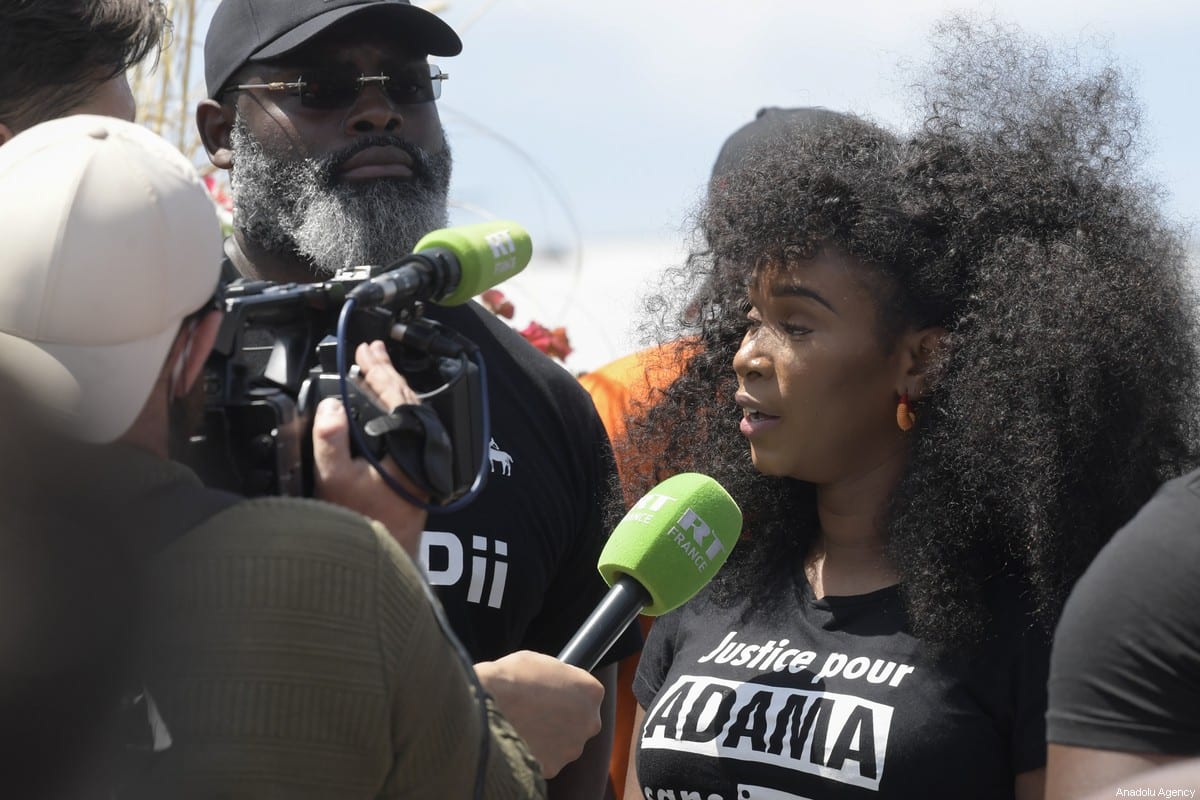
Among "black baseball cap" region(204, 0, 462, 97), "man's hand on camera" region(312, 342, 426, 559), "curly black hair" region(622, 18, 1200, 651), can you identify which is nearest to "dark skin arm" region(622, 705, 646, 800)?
"curly black hair" region(622, 18, 1200, 651)

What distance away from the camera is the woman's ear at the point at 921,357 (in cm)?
289

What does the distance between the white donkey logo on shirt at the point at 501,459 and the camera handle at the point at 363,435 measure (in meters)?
1.06

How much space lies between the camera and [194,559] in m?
1.45

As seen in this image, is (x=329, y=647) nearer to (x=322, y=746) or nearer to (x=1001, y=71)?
(x=322, y=746)

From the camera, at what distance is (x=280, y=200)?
330cm

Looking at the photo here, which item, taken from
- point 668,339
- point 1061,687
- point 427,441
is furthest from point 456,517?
point 1061,687

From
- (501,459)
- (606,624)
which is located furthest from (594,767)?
(606,624)

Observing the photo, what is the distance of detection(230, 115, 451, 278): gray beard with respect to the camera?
324 cm

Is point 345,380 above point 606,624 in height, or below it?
above

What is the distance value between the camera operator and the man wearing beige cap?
4.61 ft

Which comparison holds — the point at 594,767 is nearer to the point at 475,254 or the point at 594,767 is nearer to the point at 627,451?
the point at 627,451

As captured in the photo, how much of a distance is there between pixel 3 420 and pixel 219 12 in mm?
2336

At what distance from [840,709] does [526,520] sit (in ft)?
2.63

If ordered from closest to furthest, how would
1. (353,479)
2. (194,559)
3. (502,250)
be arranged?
(194,559), (353,479), (502,250)
